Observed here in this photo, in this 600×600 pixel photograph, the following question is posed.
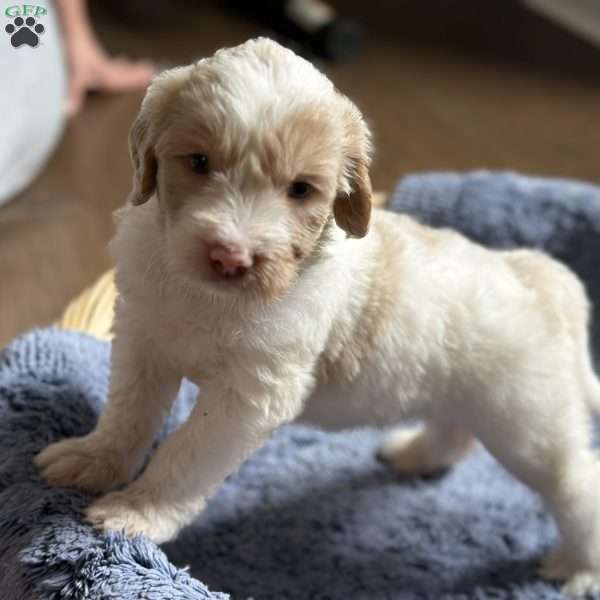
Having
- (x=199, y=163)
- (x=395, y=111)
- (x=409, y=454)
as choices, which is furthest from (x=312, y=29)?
(x=199, y=163)

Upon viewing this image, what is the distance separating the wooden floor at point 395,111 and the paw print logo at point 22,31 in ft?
3.60

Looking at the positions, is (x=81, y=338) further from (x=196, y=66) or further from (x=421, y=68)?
(x=421, y=68)

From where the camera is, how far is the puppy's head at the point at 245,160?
3.74 feet

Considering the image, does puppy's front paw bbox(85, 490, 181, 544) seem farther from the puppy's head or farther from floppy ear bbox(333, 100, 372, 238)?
floppy ear bbox(333, 100, 372, 238)

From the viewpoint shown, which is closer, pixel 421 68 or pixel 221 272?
pixel 221 272

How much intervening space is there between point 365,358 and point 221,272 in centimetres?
42

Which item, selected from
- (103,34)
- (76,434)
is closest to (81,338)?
(76,434)

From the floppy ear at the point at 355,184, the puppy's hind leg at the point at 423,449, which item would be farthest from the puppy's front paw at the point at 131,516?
the puppy's hind leg at the point at 423,449

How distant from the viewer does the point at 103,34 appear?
4.02 m

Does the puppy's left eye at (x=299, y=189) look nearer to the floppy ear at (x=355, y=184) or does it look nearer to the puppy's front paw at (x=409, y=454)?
the floppy ear at (x=355, y=184)

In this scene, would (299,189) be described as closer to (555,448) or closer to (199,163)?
(199,163)

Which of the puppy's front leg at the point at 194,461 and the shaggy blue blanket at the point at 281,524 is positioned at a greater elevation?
the puppy's front leg at the point at 194,461

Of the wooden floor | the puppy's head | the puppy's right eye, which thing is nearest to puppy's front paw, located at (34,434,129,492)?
the puppy's head

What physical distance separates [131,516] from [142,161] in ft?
1.77
